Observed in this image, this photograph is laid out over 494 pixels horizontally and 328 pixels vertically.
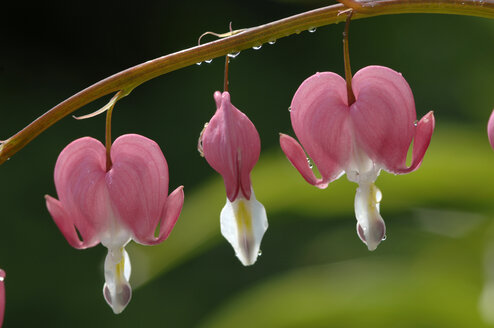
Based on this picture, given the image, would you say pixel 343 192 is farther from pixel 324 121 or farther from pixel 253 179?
pixel 324 121

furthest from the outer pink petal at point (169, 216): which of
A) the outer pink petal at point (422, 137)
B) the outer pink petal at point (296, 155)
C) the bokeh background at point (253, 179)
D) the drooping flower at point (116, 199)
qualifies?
the bokeh background at point (253, 179)

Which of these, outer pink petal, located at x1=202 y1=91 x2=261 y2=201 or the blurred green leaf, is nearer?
outer pink petal, located at x1=202 y1=91 x2=261 y2=201

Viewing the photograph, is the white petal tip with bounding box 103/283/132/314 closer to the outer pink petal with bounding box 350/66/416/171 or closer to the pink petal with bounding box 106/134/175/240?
the pink petal with bounding box 106/134/175/240

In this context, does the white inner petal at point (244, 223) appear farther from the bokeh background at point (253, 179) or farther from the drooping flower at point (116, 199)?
the bokeh background at point (253, 179)

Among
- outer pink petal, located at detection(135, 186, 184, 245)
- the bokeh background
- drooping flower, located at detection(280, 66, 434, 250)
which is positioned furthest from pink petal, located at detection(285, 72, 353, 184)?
the bokeh background

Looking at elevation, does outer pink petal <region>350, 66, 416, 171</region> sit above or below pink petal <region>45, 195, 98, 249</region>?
above

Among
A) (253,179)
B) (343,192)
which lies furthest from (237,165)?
(253,179)

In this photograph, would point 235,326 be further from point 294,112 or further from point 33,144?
point 33,144

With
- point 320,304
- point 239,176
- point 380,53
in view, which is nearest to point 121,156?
point 239,176
